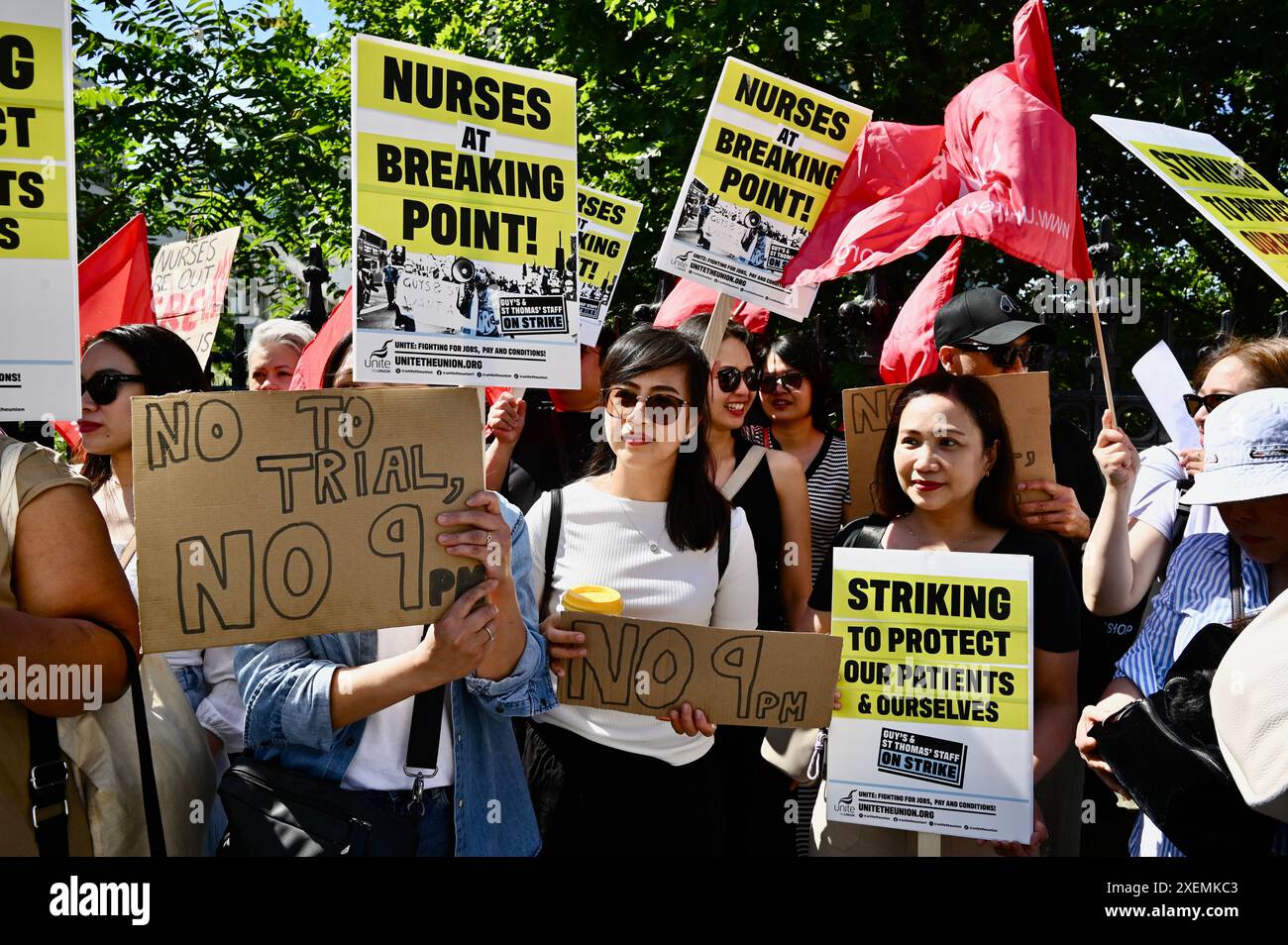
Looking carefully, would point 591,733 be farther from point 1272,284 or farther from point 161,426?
point 1272,284

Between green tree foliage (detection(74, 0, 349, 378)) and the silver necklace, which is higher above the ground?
green tree foliage (detection(74, 0, 349, 378))

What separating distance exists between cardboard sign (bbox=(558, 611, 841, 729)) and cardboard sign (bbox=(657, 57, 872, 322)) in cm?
156

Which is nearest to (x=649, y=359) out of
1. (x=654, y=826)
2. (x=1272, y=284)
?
(x=654, y=826)

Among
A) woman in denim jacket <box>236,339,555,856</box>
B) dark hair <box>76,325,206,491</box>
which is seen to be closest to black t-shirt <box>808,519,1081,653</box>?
woman in denim jacket <box>236,339,555,856</box>

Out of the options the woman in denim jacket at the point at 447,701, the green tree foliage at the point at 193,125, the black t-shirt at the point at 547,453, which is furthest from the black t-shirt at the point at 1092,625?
the green tree foliage at the point at 193,125

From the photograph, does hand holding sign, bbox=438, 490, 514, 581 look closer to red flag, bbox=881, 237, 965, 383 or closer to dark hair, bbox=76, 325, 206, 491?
dark hair, bbox=76, 325, 206, 491

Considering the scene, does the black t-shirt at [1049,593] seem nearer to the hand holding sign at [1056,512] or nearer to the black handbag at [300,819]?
the hand holding sign at [1056,512]

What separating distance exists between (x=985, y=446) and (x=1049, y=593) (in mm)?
456

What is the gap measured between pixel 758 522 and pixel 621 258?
1705 millimetres

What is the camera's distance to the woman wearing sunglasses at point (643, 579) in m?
2.99

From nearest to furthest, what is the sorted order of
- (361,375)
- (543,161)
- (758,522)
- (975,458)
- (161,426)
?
(161,426) < (361,375) < (543,161) < (975,458) < (758,522)

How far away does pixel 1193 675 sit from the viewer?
2.29m

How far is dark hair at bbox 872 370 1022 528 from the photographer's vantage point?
323cm
